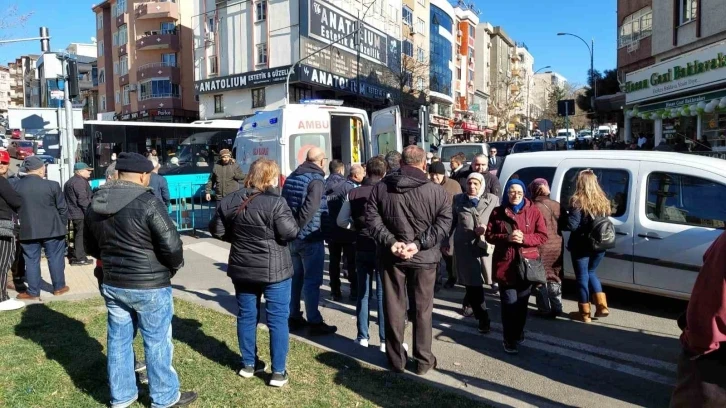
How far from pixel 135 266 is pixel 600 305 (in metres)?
4.73

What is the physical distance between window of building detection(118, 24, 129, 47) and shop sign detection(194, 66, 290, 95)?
569 inches

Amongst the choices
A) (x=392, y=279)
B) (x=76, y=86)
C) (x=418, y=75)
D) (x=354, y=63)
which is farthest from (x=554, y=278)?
(x=418, y=75)

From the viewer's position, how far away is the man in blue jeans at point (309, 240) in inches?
221

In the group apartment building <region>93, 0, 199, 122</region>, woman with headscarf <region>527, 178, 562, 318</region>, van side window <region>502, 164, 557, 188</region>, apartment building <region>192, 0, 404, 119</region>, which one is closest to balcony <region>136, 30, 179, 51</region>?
apartment building <region>93, 0, 199, 122</region>

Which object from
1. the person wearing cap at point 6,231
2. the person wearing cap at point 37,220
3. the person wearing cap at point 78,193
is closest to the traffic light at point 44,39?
the person wearing cap at point 78,193

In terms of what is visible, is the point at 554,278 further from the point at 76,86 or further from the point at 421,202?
the point at 76,86

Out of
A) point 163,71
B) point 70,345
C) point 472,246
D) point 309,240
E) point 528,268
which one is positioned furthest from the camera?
A: point 163,71

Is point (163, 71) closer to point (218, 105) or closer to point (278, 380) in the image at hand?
point (218, 105)

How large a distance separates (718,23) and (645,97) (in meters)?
4.83

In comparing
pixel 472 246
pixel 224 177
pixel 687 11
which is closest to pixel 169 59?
pixel 687 11

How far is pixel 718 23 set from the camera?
1895 centimetres

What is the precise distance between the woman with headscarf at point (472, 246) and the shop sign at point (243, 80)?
29.0m

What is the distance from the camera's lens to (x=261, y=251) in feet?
14.2

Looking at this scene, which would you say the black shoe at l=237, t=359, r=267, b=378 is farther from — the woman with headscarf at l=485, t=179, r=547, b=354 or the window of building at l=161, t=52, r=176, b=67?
the window of building at l=161, t=52, r=176, b=67
